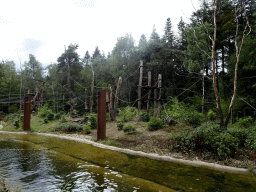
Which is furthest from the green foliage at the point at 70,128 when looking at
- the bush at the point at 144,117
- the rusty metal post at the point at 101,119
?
the bush at the point at 144,117

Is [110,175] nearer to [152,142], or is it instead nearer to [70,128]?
[152,142]

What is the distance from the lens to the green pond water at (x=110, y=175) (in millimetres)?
4098

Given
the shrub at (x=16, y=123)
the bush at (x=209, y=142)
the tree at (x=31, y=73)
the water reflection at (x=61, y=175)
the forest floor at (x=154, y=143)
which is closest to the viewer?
the water reflection at (x=61, y=175)

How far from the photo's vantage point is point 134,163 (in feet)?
19.8

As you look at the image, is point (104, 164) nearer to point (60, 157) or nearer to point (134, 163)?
point (134, 163)

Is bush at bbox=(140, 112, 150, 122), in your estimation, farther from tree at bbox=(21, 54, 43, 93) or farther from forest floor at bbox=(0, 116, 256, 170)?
tree at bbox=(21, 54, 43, 93)

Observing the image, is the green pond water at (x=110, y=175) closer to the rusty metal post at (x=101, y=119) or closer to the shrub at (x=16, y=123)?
the rusty metal post at (x=101, y=119)

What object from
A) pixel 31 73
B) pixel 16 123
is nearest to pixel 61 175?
pixel 16 123

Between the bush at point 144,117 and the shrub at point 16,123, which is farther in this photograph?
the shrub at point 16,123

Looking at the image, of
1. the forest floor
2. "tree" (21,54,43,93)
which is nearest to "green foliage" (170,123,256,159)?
the forest floor

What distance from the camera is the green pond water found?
13.4 ft

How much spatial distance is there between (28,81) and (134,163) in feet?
105

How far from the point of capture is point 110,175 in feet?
15.9

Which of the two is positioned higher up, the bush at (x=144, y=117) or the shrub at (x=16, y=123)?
the bush at (x=144, y=117)
